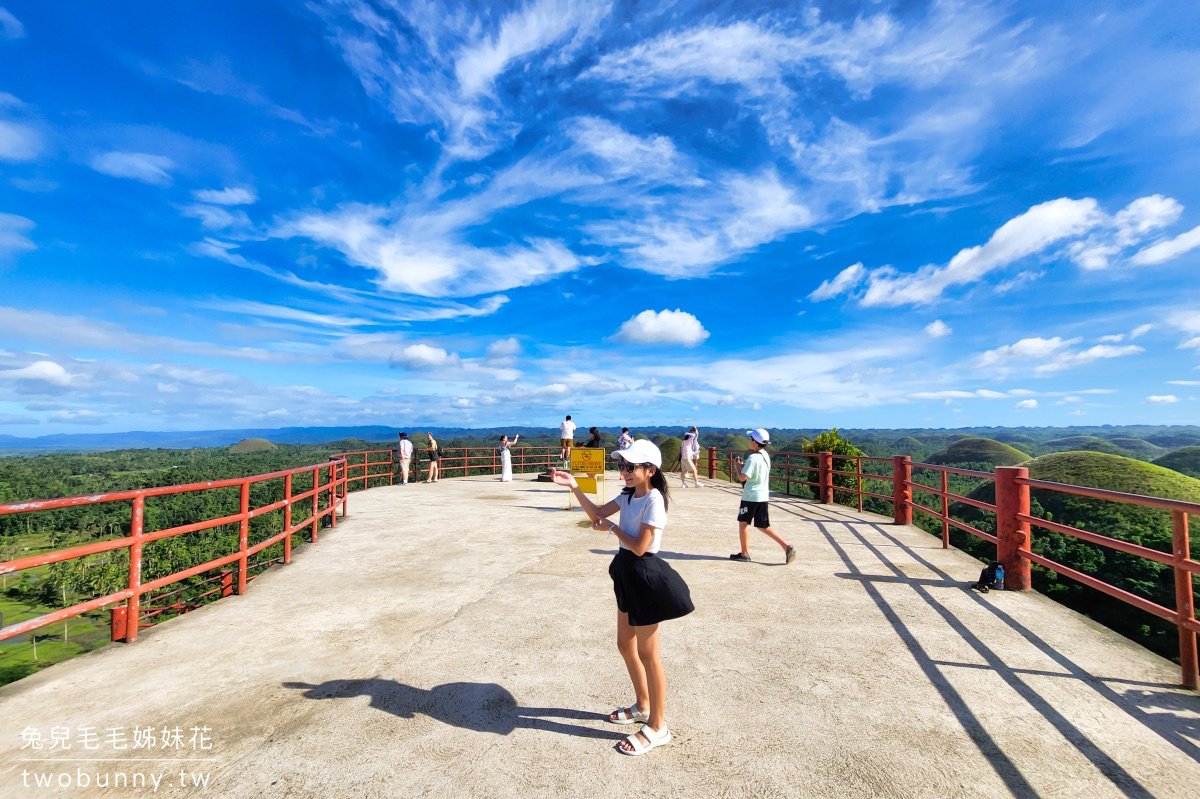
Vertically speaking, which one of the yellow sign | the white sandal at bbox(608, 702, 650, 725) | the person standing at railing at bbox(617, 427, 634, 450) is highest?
the person standing at railing at bbox(617, 427, 634, 450)

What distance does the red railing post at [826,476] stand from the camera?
11805 mm

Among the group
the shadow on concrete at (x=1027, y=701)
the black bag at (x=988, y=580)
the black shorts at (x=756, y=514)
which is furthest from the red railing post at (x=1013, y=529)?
the black shorts at (x=756, y=514)

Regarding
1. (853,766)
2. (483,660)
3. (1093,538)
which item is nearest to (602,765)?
(853,766)

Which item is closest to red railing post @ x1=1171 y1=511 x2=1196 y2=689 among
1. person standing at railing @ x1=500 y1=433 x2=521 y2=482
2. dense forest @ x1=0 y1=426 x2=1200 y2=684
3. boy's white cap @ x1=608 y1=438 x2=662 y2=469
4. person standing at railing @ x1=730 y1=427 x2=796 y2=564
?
person standing at railing @ x1=730 y1=427 x2=796 y2=564

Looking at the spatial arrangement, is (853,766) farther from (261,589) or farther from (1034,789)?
(261,589)

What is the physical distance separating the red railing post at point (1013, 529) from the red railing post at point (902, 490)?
3.18 m

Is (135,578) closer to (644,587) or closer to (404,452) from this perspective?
(644,587)

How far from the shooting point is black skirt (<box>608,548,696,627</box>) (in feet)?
9.42

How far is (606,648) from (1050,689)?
304 centimetres

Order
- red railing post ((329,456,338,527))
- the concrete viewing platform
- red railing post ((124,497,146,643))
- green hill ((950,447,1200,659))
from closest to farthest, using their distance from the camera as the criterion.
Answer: the concrete viewing platform, red railing post ((124,497,146,643)), red railing post ((329,456,338,527)), green hill ((950,447,1200,659))

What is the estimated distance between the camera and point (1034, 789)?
8.59 ft

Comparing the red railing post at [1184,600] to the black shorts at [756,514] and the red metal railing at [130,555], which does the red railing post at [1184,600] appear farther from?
the red metal railing at [130,555]

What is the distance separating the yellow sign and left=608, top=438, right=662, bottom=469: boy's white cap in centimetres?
755

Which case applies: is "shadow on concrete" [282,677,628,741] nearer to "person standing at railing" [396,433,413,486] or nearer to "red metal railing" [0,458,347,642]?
"red metal railing" [0,458,347,642]
